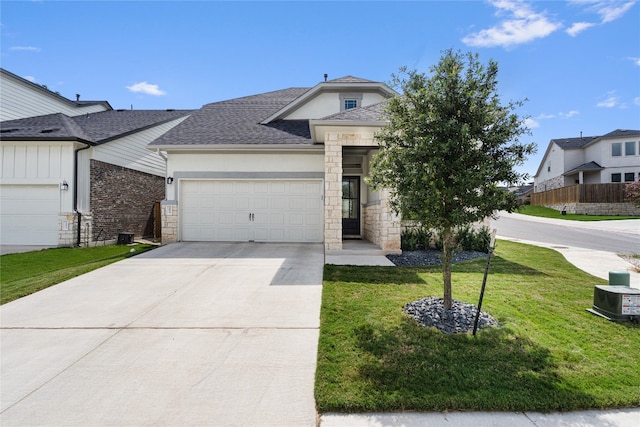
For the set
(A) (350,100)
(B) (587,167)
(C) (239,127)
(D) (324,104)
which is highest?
(A) (350,100)

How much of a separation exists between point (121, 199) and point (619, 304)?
15.5 m

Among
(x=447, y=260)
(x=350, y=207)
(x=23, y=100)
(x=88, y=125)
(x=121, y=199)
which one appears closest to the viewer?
(x=447, y=260)

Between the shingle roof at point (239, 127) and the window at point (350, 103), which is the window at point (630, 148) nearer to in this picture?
the window at point (350, 103)

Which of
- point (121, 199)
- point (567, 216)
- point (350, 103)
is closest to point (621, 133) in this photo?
point (567, 216)

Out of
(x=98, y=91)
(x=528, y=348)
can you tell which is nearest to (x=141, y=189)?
(x=98, y=91)

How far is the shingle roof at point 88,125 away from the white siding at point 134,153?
11.7 inches

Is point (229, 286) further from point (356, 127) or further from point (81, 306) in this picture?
point (356, 127)

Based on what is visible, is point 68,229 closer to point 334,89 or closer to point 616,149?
point 334,89

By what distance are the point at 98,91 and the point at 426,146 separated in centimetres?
2482

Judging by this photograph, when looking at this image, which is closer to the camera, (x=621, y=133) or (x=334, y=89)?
(x=334, y=89)

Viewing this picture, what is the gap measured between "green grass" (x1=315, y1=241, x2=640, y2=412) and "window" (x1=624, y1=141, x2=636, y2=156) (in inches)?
1196

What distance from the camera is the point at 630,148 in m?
26.4

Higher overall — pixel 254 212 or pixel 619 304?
pixel 254 212

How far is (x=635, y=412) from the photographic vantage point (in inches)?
108
